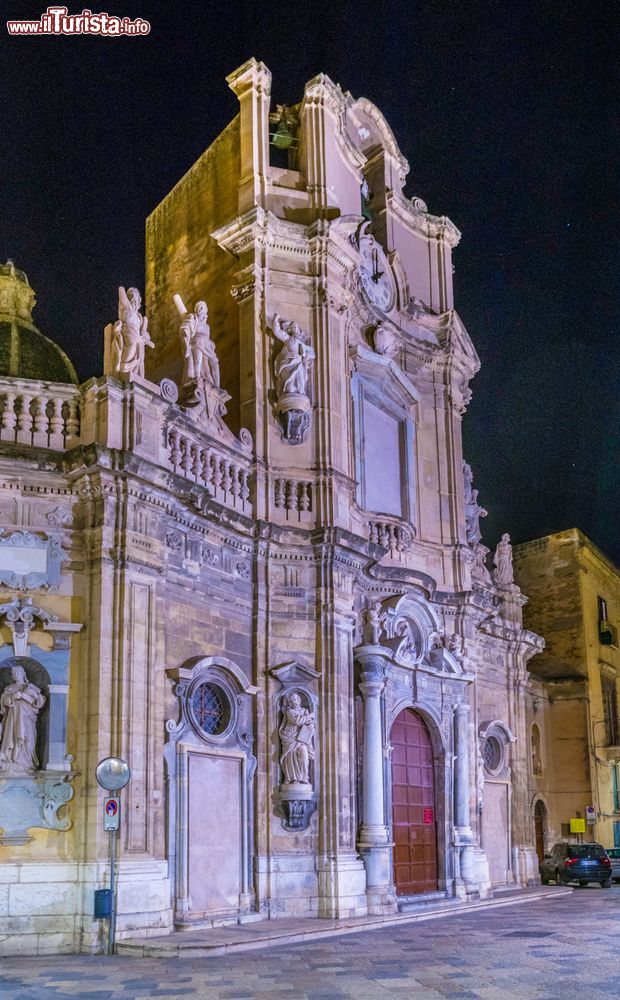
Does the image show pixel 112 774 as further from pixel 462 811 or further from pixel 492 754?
pixel 492 754

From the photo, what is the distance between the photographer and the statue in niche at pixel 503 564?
29797mm

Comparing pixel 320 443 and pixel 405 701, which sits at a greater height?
pixel 320 443

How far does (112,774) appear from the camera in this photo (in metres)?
14.4

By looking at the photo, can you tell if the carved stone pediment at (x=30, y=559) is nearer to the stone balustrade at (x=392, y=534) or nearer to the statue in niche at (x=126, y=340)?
the statue in niche at (x=126, y=340)

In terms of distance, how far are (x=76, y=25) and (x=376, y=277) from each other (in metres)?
9.63

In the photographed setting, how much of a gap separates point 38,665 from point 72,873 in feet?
9.37

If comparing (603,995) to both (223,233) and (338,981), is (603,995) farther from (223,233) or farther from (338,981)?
(223,233)

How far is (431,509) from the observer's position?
84.2 ft

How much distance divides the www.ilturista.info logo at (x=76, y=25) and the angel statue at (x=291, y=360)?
18.8 ft

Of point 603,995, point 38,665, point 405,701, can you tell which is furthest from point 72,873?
point 405,701

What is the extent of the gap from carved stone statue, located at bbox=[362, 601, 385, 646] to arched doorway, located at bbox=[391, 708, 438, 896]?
2042 mm

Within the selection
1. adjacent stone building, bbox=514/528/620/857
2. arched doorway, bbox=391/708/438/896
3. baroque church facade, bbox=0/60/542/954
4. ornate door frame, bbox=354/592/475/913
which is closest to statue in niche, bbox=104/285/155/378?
baroque church facade, bbox=0/60/542/954

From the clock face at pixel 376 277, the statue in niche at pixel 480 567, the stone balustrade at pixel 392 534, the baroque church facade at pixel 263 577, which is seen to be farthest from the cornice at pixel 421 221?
the stone balustrade at pixel 392 534

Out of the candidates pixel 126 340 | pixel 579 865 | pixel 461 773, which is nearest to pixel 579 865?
pixel 579 865
